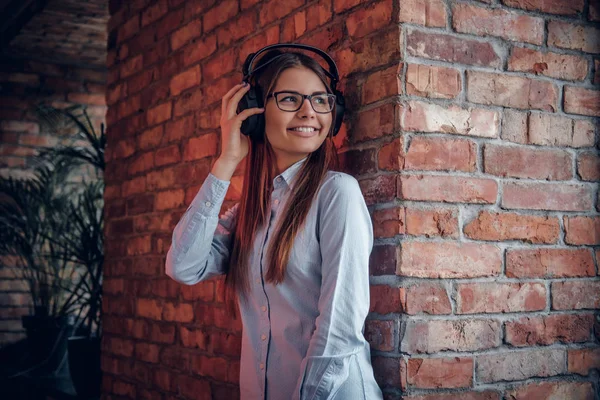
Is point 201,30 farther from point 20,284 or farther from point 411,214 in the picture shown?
point 20,284

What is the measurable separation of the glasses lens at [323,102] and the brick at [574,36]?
2.14 feet

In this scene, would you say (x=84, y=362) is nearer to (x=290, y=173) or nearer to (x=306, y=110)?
(x=290, y=173)

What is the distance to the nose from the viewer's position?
5.77 ft

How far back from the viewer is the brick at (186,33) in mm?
2689

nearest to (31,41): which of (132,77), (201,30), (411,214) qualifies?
(132,77)

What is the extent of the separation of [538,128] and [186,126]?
1.35 meters

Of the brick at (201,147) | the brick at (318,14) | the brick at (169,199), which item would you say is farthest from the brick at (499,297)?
the brick at (169,199)

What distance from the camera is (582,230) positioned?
1965 mm

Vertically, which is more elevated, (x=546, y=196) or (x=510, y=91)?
(x=510, y=91)

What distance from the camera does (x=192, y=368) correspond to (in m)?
2.61

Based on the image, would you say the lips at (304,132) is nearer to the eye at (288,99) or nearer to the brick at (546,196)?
the eye at (288,99)

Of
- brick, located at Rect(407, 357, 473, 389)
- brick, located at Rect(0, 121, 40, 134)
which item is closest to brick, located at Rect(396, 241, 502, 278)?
brick, located at Rect(407, 357, 473, 389)

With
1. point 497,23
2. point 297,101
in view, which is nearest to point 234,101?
point 297,101

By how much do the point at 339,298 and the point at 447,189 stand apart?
43 cm
